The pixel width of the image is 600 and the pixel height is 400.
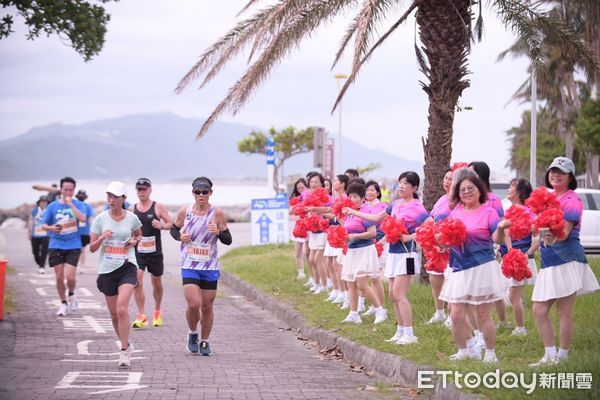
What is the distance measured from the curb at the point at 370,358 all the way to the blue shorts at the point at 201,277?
1.77 metres

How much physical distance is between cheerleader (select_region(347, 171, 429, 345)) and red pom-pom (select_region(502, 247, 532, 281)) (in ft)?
4.60

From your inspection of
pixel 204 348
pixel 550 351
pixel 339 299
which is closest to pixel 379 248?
pixel 339 299

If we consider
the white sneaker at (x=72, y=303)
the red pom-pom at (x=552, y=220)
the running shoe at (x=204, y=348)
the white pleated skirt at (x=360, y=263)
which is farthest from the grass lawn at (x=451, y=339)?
the white sneaker at (x=72, y=303)

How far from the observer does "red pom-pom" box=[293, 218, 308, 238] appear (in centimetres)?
1686

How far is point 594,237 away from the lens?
25875mm

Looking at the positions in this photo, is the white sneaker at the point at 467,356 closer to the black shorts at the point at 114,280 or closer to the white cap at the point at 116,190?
the black shorts at the point at 114,280

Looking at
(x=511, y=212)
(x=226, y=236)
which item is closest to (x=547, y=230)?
(x=511, y=212)

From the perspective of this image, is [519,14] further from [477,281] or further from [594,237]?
[594,237]

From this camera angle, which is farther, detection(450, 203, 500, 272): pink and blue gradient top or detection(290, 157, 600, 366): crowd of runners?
detection(450, 203, 500, 272): pink and blue gradient top

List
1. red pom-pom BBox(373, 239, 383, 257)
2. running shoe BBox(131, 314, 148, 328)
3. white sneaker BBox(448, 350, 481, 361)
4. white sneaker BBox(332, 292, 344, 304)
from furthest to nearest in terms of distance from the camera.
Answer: white sneaker BBox(332, 292, 344, 304), running shoe BBox(131, 314, 148, 328), red pom-pom BBox(373, 239, 383, 257), white sneaker BBox(448, 350, 481, 361)

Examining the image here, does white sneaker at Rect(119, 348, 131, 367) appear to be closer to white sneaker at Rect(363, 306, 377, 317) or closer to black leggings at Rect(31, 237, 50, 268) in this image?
white sneaker at Rect(363, 306, 377, 317)

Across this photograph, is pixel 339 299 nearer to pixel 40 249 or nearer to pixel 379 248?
pixel 379 248

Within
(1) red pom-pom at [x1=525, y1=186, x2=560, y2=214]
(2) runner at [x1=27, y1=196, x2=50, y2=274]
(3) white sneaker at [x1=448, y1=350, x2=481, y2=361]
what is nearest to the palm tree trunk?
(3) white sneaker at [x1=448, y1=350, x2=481, y2=361]

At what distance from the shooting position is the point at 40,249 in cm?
2553
